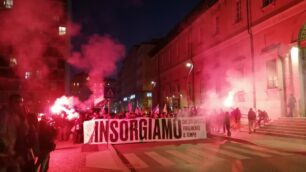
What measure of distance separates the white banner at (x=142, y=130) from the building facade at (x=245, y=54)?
319 inches

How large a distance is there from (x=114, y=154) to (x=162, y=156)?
193 cm

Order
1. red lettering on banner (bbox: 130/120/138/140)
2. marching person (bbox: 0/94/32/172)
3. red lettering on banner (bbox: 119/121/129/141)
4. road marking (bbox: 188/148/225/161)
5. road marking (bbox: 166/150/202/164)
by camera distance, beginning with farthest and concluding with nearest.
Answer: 1. red lettering on banner (bbox: 130/120/138/140)
2. red lettering on banner (bbox: 119/121/129/141)
3. road marking (bbox: 188/148/225/161)
4. road marking (bbox: 166/150/202/164)
5. marching person (bbox: 0/94/32/172)

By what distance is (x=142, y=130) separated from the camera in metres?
18.3

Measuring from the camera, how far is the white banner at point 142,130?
1730cm

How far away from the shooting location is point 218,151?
1456 centimetres

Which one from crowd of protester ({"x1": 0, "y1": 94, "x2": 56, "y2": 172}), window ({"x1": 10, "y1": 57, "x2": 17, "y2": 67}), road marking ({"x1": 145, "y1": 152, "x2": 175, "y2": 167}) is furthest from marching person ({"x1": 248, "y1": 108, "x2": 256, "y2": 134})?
window ({"x1": 10, "y1": 57, "x2": 17, "y2": 67})

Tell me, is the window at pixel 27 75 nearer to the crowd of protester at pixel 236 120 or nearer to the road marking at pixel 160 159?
the crowd of protester at pixel 236 120

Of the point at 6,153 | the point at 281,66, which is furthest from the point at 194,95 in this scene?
the point at 6,153

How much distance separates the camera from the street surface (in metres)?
10.7

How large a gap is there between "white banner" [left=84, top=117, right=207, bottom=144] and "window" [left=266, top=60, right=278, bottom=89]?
8970mm

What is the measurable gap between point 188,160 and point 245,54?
62.9 feet

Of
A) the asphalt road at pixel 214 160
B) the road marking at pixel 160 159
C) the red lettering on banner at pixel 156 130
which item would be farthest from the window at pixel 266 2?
the road marking at pixel 160 159

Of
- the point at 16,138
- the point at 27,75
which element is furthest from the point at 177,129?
the point at 27,75

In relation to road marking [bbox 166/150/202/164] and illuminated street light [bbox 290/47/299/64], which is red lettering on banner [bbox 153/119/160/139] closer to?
road marking [bbox 166/150/202/164]
